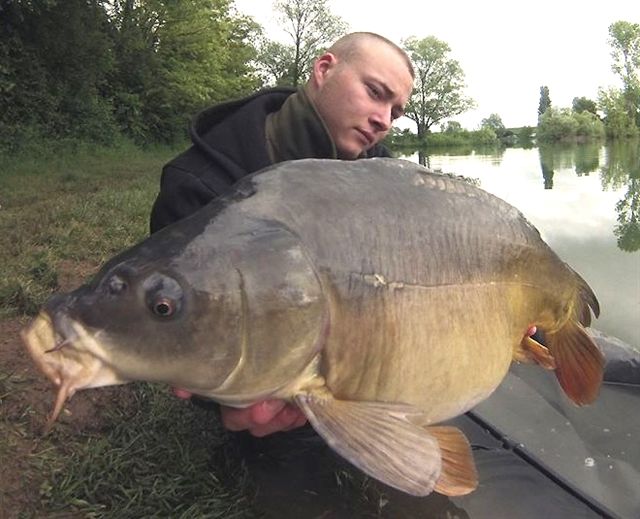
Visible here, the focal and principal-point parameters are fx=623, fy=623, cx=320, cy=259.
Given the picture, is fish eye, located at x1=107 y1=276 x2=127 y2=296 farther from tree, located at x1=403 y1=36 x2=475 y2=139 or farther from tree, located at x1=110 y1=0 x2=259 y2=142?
tree, located at x1=403 y1=36 x2=475 y2=139

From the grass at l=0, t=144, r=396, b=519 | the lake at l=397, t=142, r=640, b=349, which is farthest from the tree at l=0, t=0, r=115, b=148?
the grass at l=0, t=144, r=396, b=519

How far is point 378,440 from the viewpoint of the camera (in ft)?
4.34

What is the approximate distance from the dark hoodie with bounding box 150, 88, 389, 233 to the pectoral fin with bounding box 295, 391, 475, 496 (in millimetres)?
1068

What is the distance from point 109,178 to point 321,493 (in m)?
10.3

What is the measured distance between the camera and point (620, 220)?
10820 millimetres

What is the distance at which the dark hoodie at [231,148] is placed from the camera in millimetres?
2221

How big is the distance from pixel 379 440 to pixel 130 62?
71.0 feet

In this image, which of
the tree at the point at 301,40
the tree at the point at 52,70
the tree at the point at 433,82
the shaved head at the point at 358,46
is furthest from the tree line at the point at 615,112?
the shaved head at the point at 358,46

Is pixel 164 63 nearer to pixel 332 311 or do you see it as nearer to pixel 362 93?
pixel 362 93

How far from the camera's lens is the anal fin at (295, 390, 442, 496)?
4.21 ft

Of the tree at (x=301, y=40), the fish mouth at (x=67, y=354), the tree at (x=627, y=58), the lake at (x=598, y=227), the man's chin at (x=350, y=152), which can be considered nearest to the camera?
the fish mouth at (x=67, y=354)

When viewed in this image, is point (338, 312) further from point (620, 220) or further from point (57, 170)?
point (57, 170)

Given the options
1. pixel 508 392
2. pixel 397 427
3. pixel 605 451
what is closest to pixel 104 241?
pixel 508 392

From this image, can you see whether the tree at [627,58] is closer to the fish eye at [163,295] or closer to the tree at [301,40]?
the tree at [301,40]
